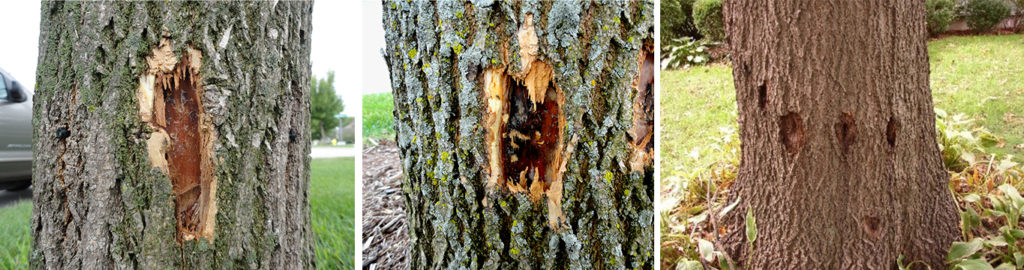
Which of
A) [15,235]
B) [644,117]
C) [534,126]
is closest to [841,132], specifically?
[644,117]

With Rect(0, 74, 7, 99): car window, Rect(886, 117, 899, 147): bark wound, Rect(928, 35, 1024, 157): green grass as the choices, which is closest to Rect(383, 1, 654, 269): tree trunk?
Rect(886, 117, 899, 147): bark wound

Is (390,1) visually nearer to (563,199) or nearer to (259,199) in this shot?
(563,199)

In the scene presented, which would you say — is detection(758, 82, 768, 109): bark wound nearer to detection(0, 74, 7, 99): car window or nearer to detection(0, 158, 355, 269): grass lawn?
detection(0, 158, 355, 269): grass lawn

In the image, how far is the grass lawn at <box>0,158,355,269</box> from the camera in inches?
93.2

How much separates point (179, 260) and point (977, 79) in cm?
403

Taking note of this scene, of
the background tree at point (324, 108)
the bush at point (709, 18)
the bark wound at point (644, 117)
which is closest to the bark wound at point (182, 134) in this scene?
the bark wound at point (644, 117)

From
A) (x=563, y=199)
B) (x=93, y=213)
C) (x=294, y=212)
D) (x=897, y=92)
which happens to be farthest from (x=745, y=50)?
(x=93, y=213)

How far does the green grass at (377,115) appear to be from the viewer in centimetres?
222

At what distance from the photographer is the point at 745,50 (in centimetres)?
189

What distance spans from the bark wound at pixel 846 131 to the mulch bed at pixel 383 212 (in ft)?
4.21

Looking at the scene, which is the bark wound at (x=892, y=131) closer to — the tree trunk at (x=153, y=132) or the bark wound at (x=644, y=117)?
the bark wound at (x=644, y=117)

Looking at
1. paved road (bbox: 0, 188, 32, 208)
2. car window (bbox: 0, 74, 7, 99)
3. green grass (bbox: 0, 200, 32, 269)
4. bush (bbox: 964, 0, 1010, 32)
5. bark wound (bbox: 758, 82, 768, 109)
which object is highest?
bush (bbox: 964, 0, 1010, 32)

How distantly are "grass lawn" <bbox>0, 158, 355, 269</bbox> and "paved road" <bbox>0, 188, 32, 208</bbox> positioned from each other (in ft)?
0.29

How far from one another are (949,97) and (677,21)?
1838mm
